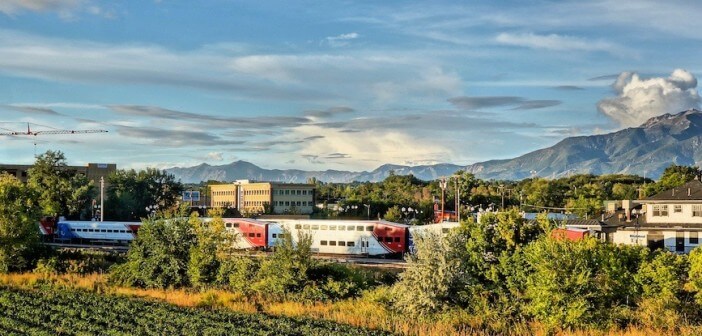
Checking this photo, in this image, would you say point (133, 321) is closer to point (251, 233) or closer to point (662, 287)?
point (662, 287)

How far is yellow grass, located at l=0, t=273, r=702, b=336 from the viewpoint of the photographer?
31.3m

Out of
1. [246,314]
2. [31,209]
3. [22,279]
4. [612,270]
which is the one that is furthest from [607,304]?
[31,209]

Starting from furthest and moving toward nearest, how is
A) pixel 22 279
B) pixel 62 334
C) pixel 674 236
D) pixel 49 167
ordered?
1. pixel 49 167
2. pixel 674 236
3. pixel 22 279
4. pixel 62 334

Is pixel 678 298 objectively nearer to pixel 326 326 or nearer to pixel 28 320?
pixel 326 326

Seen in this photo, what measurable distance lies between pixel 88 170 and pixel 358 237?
10688 centimetres

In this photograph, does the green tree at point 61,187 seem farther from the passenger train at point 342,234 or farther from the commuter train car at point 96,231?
the passenger train at point 342,234

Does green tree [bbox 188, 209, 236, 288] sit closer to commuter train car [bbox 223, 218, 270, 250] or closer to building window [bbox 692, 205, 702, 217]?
commuter train car [bbox 223, 218, 270, 250]

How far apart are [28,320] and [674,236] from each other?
168ft

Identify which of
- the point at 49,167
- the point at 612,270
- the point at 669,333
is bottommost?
the point at 669,333

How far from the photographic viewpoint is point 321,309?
119 ft

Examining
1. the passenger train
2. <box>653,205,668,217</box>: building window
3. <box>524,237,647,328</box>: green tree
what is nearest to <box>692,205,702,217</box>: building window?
<box>653,205,668,217</box>: building window

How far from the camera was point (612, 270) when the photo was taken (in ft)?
116

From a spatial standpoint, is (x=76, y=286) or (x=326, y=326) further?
(x=76, y=286)

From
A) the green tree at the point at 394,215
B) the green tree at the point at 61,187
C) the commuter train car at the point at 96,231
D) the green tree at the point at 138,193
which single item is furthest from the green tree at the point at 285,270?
the green tree at the point at 138,193
